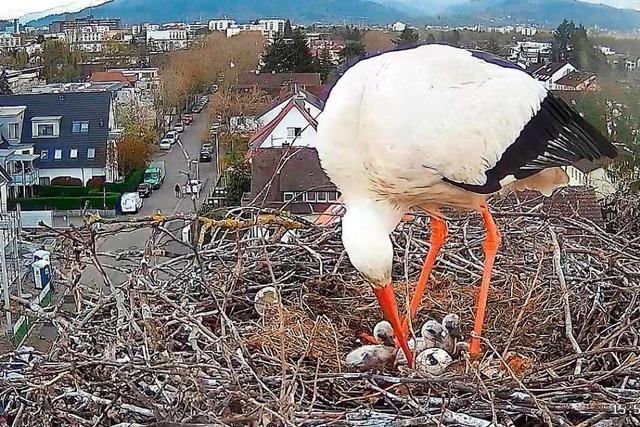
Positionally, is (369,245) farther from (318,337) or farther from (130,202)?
(130,202)

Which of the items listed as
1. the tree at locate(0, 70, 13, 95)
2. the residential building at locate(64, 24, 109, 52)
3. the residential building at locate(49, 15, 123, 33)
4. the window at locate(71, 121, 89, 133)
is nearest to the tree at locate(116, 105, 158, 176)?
the window at locate(71, 121, 89, 133)

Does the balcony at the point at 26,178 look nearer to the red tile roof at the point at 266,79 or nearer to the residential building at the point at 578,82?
the red tile roof at the point at 266,79

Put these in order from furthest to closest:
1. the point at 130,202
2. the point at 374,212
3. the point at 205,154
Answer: the point at 130,202 < the point at 205,154 < the point at 374,212

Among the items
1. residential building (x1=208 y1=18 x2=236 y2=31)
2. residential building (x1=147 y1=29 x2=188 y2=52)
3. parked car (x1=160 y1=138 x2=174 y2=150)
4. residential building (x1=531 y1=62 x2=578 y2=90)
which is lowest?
parked car (x1=160 y1=138 x2=174 y2=150)

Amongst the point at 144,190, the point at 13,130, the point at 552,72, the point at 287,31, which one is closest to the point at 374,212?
the point at 552,72

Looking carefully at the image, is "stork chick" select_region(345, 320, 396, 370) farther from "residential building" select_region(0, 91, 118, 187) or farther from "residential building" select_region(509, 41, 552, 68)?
"residential building" select_region(0, 91, 118, 187)

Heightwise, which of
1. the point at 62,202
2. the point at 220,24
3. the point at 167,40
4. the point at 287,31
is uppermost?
the point at 287,31
